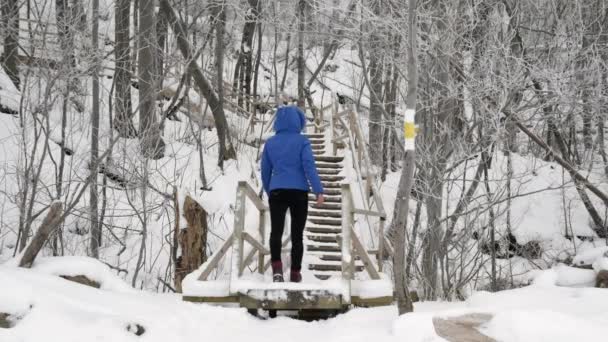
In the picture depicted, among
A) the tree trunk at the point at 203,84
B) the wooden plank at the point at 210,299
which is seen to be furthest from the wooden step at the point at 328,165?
the wooden plank at the point at 210,299

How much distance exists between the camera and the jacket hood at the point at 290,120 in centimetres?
610

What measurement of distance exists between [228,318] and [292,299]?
71 centimetres

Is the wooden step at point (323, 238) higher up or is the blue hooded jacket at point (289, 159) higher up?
the blue hooded jacket at point (289, 159)

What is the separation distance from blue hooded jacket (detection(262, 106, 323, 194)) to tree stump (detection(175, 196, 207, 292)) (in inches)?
110

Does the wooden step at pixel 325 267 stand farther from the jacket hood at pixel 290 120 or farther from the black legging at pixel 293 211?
the jacket hood at pixel 290 120

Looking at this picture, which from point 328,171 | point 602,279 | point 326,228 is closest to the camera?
point 602,279

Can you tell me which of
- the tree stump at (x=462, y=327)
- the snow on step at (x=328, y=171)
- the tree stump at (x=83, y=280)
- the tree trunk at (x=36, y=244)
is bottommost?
the tree stump at (x=462, y=327)

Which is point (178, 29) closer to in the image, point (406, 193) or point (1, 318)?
point (406, 193)

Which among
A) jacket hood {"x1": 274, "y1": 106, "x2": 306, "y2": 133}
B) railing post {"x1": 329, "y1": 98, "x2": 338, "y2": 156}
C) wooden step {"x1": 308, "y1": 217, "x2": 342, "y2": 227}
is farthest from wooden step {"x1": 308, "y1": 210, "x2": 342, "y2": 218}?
jacket hood {"x1": 274, "y1": 106, "x2": 306, "y2": 133}

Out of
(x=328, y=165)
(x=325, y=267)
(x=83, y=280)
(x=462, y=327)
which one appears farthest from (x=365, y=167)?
(x=462, y=327)

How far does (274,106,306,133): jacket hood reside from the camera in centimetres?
610

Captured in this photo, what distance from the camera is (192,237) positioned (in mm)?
8812

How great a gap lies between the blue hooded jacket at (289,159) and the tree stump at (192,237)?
280 cm

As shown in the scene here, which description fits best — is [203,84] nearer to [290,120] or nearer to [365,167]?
[365,167]
